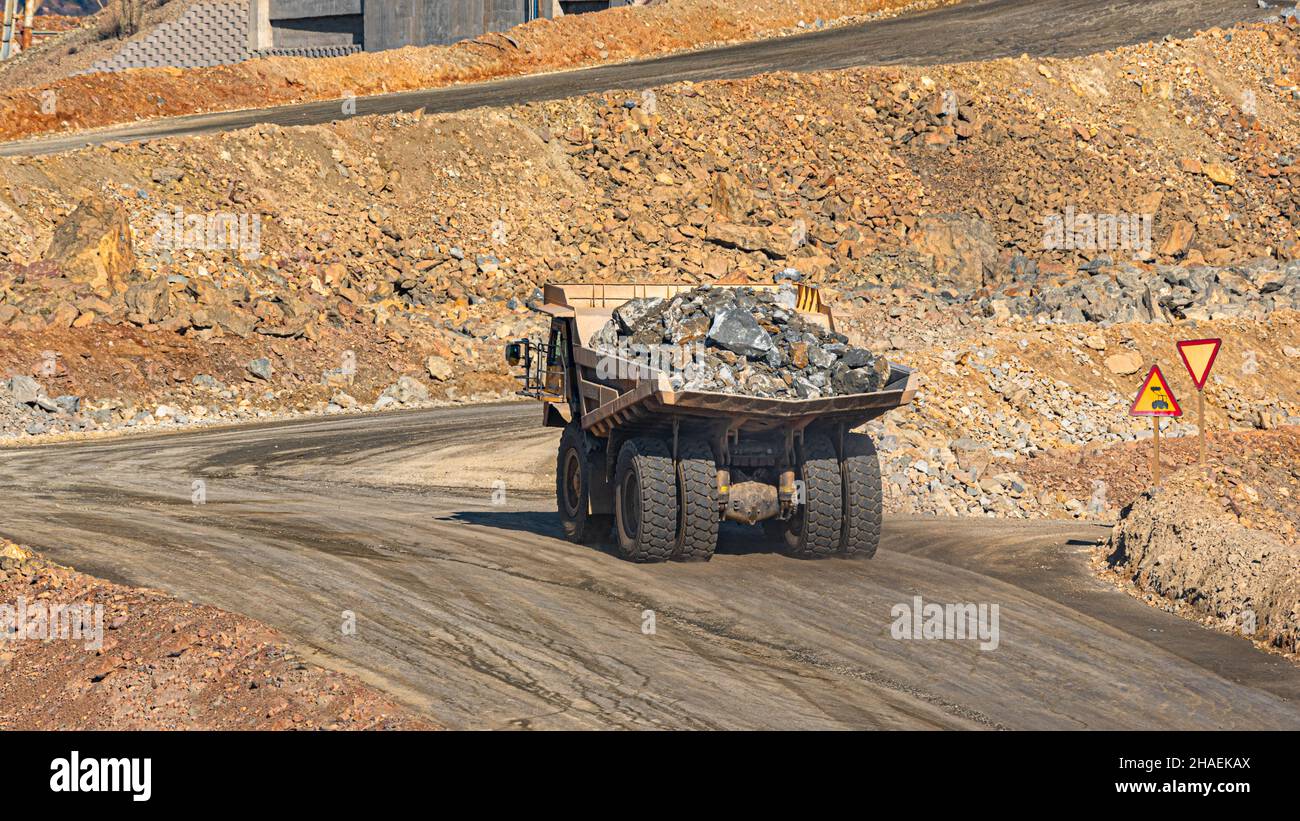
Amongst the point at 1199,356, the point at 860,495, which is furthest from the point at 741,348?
the point at 1199,356

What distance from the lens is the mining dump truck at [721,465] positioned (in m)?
15.1

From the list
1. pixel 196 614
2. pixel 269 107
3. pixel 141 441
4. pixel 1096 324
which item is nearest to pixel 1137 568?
pixel 196 614

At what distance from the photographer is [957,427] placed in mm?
25562

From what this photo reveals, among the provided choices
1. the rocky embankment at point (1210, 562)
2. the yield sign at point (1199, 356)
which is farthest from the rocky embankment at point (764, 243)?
the yield sign at point (1199, 356)

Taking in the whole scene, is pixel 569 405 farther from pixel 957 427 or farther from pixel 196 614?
pixel 957 427

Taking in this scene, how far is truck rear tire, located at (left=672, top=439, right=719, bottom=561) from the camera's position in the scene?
1532 cm

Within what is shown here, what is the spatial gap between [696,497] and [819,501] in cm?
149

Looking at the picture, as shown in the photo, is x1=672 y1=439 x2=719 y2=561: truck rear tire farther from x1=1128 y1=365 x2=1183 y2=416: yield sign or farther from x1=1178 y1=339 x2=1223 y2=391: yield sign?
x1=1128 y1=365 x2=1183 y2=416: yield sign

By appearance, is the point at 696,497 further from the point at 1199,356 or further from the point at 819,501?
the point at 1199,356

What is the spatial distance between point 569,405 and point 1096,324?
1741 centimetres

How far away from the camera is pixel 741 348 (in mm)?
15500

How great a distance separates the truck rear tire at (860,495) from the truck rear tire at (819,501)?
9cm

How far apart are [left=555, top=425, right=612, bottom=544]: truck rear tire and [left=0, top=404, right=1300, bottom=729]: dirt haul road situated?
0.33 metres

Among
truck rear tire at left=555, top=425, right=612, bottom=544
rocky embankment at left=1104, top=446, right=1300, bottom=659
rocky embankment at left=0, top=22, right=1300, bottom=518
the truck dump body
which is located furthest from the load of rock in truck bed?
rocky embankment at left=0, top=22, right=1300, bottom=518
